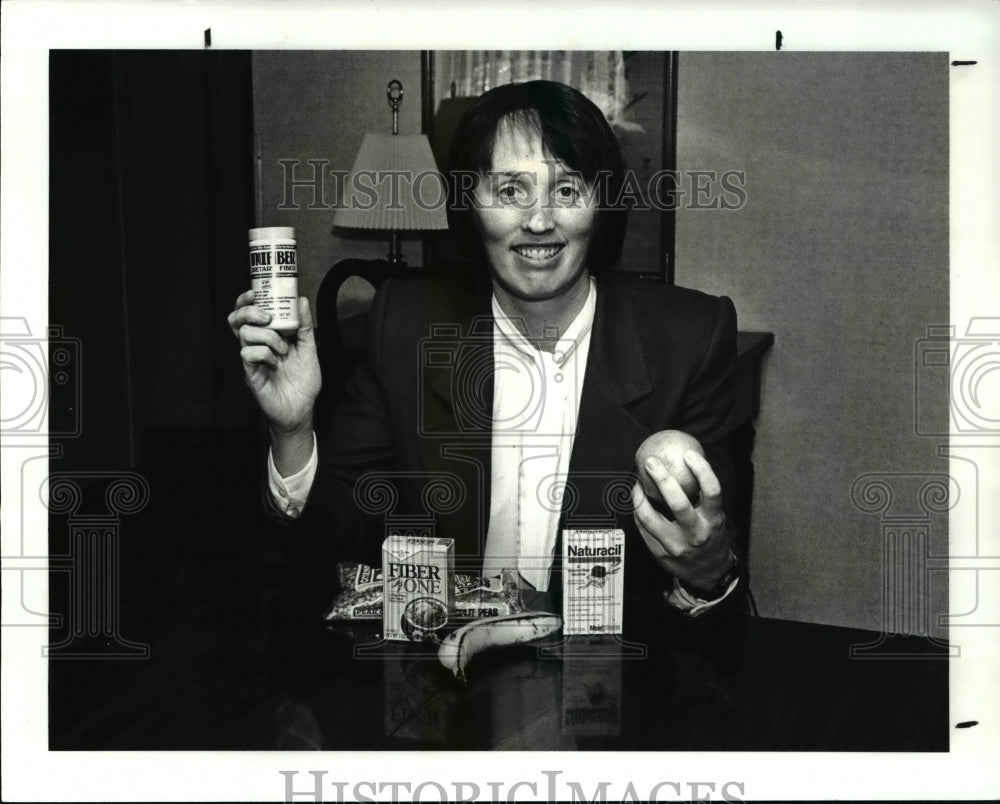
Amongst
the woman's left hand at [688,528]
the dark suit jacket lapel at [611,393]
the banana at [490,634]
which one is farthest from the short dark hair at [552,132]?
the banana at [490,634]

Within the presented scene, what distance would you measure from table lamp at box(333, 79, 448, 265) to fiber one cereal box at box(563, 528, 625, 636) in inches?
25.3

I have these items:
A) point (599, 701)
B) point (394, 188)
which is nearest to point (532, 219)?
point (394, 188)

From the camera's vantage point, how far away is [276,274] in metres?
2.12

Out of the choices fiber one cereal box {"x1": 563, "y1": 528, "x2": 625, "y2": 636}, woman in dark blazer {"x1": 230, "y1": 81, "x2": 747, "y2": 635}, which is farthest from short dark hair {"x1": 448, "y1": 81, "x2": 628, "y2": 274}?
fiber one cereal box {"x1": 563, "y1": 528, "x2": 625, "y2": 636}

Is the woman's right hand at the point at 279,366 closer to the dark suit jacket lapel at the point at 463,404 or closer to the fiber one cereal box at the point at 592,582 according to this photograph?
the dark suit jacket lapel at the point at 463,404

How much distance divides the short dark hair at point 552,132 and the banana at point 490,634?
0.75 meters

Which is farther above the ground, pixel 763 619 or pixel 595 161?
pixel 595 161

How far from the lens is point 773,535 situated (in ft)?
7.23

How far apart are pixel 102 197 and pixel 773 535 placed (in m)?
1.42

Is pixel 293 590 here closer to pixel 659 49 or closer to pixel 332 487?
pixel 332 487

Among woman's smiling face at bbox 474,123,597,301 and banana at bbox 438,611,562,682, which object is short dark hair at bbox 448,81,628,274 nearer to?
woman's smiling face at bbox 474,123,597,301

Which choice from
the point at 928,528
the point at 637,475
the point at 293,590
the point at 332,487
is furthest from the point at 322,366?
the point at 928,528

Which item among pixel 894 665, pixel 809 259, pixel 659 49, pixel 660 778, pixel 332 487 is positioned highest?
pixel 659 49

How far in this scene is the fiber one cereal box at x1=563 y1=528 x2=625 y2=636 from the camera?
83.2 inches
